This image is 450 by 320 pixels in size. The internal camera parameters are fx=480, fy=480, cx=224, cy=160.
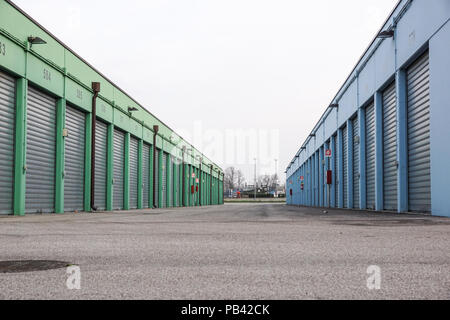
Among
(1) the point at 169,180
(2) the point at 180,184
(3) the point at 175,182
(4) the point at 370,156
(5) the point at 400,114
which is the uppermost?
(5) the point at 400,114

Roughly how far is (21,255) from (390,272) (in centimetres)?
322

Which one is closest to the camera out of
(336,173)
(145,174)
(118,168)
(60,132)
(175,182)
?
(60,132)

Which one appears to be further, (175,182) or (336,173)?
(175,182)

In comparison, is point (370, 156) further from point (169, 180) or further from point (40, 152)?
point (169, 180)

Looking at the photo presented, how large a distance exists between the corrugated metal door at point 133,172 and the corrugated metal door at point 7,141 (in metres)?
13.3

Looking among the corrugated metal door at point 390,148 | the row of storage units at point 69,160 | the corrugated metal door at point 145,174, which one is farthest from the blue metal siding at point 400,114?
the corrugated metal door at point 145,174

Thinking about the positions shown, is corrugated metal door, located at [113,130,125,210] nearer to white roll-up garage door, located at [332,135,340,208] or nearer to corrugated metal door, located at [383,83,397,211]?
white roll-up garage door, located at [332,135,340,208]

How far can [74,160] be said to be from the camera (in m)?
19.0

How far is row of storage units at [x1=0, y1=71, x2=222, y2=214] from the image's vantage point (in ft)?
46.1

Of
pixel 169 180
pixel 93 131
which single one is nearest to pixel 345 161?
pixel 93 131

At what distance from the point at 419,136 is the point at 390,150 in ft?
10.8

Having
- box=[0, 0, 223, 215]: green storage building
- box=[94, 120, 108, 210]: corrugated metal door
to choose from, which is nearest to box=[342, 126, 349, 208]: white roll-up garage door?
box=[0, 0, 223, 215]: green storage building
